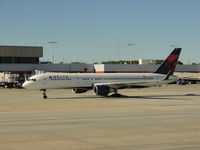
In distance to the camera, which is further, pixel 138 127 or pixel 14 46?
pixel 14 46

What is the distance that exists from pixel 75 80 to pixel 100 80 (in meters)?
4.25

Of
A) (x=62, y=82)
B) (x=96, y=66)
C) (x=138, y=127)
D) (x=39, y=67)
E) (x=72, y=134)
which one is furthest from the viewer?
(x=96, y=66)

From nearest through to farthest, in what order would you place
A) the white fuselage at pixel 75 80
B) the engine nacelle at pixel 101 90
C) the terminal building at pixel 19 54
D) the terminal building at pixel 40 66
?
1. the white fuselage at pixel 75 80
2. the engine nacelle at pixel 101 90
3. the terminal building at pixel 40 66
4. the terminal building at pixel 19 54

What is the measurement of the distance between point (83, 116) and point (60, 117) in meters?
1.90

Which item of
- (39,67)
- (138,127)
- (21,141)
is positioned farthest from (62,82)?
(39,67)

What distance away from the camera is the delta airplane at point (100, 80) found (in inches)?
2346

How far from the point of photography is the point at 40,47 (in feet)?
446

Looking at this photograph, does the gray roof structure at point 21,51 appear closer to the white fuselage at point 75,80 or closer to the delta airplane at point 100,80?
the delta airplane at point 100,80

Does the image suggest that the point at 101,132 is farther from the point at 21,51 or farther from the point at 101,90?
the point at 21,51

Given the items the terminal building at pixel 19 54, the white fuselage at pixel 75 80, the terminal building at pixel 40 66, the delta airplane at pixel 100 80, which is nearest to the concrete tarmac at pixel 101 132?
the white fuselage at pixel 75 80

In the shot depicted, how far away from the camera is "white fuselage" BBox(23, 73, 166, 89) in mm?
59344

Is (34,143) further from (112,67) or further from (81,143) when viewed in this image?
(112,67)

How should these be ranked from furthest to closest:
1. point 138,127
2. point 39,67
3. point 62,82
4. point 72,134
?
1. point 39,67
2. point 62,82
3. point 138,127
4. point 72,134

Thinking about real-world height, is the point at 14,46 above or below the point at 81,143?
above
